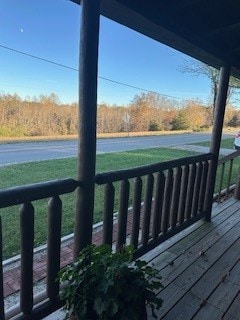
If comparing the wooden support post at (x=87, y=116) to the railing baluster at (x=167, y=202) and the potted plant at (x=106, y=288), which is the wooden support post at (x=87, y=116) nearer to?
the potted plant at (x=106, y=288)

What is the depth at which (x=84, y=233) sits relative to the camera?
1647mm

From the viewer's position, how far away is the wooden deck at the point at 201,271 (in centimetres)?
179

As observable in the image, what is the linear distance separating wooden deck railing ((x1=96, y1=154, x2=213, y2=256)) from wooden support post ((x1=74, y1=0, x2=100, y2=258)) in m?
0.16

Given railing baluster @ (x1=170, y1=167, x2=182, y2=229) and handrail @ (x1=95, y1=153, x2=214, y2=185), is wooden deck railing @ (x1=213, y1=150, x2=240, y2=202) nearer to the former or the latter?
handrail @ (x1=95, y1=153, x2=214, y2=185)

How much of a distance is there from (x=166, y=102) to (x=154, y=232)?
788 inches

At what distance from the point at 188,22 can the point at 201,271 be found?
6.67 feet

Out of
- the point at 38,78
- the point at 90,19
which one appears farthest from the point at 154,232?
the point at 38,78

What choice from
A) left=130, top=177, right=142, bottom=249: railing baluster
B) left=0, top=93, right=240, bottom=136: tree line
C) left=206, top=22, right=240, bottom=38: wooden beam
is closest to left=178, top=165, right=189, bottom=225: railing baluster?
left=130, top=177, right=142, bottom=249: railing baluster

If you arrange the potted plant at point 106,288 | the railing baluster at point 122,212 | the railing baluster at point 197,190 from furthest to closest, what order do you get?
the railing baluster at point 197,190 → the railing baluster at point 122,212 → the potted plant at point 106,288

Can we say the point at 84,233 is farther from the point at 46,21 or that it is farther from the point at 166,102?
the point at 166,102

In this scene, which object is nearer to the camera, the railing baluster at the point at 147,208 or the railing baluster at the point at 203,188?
the railing baluster at the point at 147,208

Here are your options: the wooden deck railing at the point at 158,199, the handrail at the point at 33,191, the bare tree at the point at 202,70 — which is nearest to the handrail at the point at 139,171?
the wooden deck railing at the point at 158,199

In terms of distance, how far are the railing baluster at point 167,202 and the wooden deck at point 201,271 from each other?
210 millimetres

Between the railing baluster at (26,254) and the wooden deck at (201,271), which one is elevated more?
the railing baluster at (26,254)
